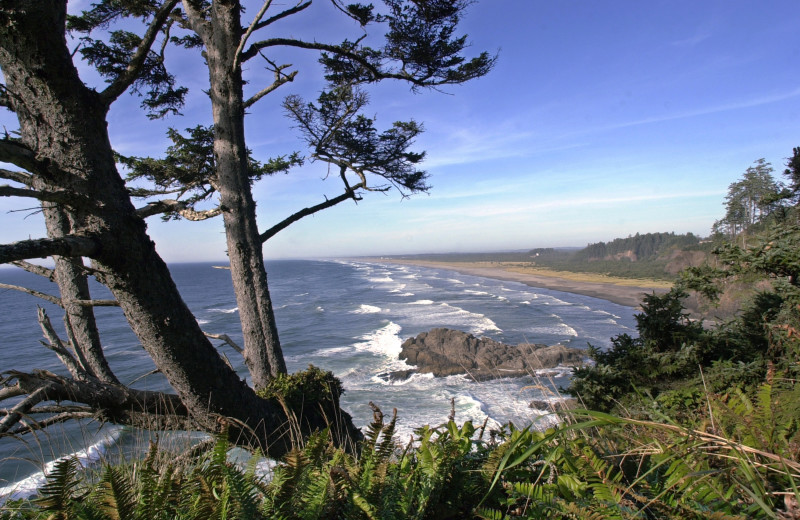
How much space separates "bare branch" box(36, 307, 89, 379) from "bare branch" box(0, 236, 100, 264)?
145 cm

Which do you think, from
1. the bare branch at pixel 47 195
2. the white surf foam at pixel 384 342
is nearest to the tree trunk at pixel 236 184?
the bare branch at pixel 47 195

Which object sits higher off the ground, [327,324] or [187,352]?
[187,352]

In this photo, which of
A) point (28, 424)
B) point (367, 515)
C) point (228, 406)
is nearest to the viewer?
point (367, 515)

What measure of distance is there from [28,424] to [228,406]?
3.98 ft

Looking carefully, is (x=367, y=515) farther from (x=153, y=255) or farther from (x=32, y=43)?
(x=32, y=43)

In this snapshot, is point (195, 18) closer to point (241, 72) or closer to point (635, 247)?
point (241, 72)

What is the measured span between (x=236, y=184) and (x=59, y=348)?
2409 mm

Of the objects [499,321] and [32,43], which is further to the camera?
[499,321]

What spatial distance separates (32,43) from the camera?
2.10 m

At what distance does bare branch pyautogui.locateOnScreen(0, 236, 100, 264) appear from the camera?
6.37ft

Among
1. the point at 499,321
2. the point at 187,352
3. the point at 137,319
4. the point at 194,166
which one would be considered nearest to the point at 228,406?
the point at 187,352

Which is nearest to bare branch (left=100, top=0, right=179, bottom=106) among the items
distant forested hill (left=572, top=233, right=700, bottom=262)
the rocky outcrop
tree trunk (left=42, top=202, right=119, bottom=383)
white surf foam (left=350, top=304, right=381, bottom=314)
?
tree trunk (left=42, top=202, right=119, bottom=383)

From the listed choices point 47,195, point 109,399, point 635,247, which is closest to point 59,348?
point 109,399

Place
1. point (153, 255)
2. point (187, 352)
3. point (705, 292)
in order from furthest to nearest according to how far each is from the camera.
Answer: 1. point (705, 292)
2. point (187, 352)
3. point (153, 255)
